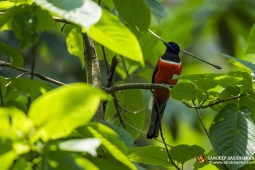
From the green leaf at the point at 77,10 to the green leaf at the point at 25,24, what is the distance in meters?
0.14

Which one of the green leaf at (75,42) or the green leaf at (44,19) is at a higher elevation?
the green leaf at (44,19)

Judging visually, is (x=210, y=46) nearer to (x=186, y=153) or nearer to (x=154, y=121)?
(x=154, y=121)

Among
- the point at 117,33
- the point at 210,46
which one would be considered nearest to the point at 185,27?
the point at 210,46

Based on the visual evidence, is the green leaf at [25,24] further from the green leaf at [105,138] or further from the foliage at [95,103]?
the green leaf at [105,138]

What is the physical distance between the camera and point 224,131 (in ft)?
7.02

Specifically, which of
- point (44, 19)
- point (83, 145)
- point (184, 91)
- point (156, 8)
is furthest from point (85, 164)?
point (156, 8)

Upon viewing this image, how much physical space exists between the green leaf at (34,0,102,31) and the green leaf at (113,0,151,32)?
25.6 inches

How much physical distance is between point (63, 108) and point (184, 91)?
1069mm

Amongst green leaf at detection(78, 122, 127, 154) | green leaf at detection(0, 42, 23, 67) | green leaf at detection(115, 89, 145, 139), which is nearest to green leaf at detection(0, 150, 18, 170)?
green leaf at detection(78, 122, 127, 154)

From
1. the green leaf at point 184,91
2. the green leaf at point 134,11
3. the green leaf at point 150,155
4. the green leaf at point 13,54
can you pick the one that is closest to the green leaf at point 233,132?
the green leaf at point 184,91

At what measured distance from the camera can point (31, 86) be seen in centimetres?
179

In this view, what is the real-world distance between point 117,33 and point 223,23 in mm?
5151

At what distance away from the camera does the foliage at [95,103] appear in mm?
1222

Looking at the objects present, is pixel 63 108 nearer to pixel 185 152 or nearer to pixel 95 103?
pixel 95 103
